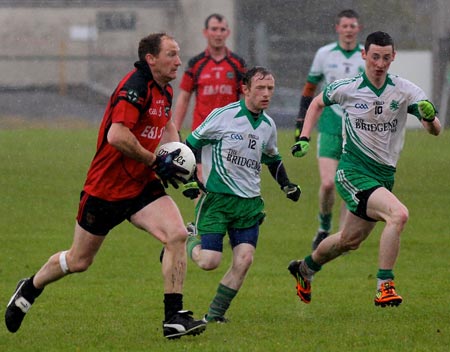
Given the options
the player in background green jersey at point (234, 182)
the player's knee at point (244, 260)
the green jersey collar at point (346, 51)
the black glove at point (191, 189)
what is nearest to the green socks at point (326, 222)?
the green jersey collar at point (346, 51)

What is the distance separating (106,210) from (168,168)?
1.65 feet

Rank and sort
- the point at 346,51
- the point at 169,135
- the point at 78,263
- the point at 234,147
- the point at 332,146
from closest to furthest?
1. the point at 78,263
2. the point at 169,135
3. the point at 234,147
4. the point at 332,146
5. the point at 346,51

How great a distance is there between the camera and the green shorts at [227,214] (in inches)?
337

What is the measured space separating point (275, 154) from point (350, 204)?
26.1 inches

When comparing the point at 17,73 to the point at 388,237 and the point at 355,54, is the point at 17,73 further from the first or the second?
the point at 388,237

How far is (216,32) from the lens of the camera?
12.4 metres

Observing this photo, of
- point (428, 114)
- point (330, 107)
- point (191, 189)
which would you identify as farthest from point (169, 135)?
point (330, 107)

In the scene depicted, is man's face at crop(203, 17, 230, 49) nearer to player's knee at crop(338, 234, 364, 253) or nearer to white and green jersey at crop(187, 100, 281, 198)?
white and green jersey at crop(187, 100, 281, 198)

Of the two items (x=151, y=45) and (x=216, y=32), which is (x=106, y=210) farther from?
(x=216, y=32)

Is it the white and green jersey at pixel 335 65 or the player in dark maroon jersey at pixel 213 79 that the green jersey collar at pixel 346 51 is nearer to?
the white and green jersey at pixel 335 65

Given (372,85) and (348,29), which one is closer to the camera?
(372,85)

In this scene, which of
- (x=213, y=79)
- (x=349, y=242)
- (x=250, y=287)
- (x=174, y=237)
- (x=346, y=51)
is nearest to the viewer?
(x=174, y=237)

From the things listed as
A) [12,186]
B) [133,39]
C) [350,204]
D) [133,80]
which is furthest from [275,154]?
[133,39]

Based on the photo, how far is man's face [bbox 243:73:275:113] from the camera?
855 centimetres
